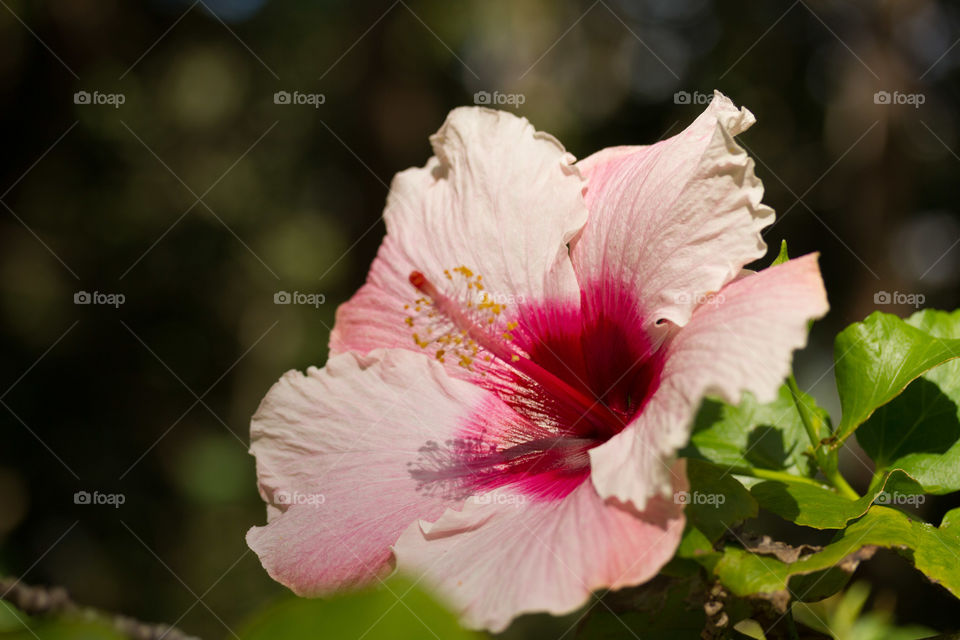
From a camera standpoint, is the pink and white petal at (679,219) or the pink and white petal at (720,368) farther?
the pink and white petal at (679,219)

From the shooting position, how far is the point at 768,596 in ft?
3.38

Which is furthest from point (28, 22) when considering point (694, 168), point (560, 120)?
point (694, 168)

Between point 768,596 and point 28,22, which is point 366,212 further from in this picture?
point 768,596

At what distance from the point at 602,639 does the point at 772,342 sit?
1.50 feet

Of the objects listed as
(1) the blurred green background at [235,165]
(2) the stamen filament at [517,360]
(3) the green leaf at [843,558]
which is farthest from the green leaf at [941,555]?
(1) the blurred green background at [235,165]

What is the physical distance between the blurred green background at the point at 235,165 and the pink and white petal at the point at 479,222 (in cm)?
501
